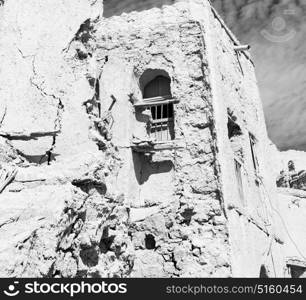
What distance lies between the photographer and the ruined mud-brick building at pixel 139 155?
18.4 ft

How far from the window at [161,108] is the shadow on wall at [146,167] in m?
0.73

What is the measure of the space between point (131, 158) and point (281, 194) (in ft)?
35.9

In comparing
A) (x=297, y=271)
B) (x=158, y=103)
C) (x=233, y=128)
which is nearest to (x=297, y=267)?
(x=297, y=271)

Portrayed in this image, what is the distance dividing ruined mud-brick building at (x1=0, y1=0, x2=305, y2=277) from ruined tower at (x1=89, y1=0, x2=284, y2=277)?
0.11 feet

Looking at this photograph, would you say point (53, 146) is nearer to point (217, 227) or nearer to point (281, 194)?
point (217, 227)

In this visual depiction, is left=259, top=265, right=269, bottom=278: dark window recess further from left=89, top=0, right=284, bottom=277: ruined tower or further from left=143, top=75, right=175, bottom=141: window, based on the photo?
left=143, top=75, right=175, bottom=141: window

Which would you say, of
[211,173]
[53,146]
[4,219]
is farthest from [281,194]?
[4,219]

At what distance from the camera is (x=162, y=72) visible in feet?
40.3

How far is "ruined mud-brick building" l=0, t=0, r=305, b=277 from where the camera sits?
5.60 metres

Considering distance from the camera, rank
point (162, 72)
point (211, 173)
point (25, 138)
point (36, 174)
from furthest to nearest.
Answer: point (162, 72), point (211, 173), point (25, 138), point (36, 174)

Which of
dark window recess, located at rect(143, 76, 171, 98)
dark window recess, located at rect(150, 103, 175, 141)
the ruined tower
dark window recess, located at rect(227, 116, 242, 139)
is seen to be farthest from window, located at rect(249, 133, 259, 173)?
dark window recess, located at rect(143, 76, 171, 98)

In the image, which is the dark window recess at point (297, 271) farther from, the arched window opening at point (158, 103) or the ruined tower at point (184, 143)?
the arched window opening at point (158, 103)

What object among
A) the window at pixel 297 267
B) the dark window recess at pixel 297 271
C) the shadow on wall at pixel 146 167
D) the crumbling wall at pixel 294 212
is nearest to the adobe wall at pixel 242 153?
the shadow on wall at pixel 146 167

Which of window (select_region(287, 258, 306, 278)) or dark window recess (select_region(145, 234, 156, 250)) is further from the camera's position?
window (select_region(287, 258, 306, 278))
